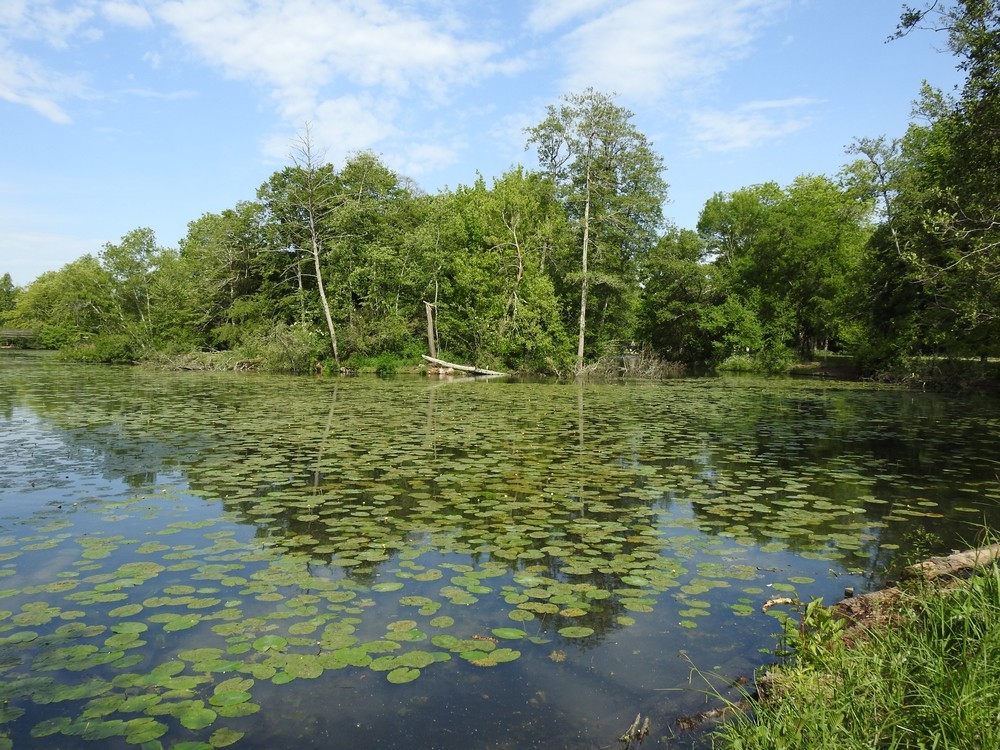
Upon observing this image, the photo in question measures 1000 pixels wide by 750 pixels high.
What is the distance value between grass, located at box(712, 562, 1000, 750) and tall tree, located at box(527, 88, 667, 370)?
27.9 meters

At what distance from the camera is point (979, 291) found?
1620 centimetres

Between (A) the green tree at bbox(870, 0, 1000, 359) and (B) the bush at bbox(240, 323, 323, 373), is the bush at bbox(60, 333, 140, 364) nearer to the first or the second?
(B) the bush at bbox(240, 323, 323, 373)

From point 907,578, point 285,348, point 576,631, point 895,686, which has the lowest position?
point 576,631

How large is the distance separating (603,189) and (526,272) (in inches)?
243

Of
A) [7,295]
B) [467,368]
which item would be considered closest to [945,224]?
[467,368]

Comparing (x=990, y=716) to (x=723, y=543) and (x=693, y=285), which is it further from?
(x=693, y=285)

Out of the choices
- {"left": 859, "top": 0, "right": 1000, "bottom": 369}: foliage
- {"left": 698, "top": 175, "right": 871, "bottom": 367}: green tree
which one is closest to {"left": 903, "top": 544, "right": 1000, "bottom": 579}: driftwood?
{"left": 859, "top": 0, "right": 1000, "bottom": 369}: foliage

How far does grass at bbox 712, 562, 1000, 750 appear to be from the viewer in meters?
2.51

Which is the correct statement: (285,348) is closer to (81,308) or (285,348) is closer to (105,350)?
(105,350)

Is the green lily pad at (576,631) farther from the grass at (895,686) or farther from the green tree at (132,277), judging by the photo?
the green tree at (132,277)

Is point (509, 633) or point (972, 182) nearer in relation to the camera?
point (509, 633)

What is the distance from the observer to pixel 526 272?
32750 millimetres

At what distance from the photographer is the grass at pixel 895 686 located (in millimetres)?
2508

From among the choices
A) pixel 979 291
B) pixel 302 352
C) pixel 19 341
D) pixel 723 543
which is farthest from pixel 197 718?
pixel 19 341
